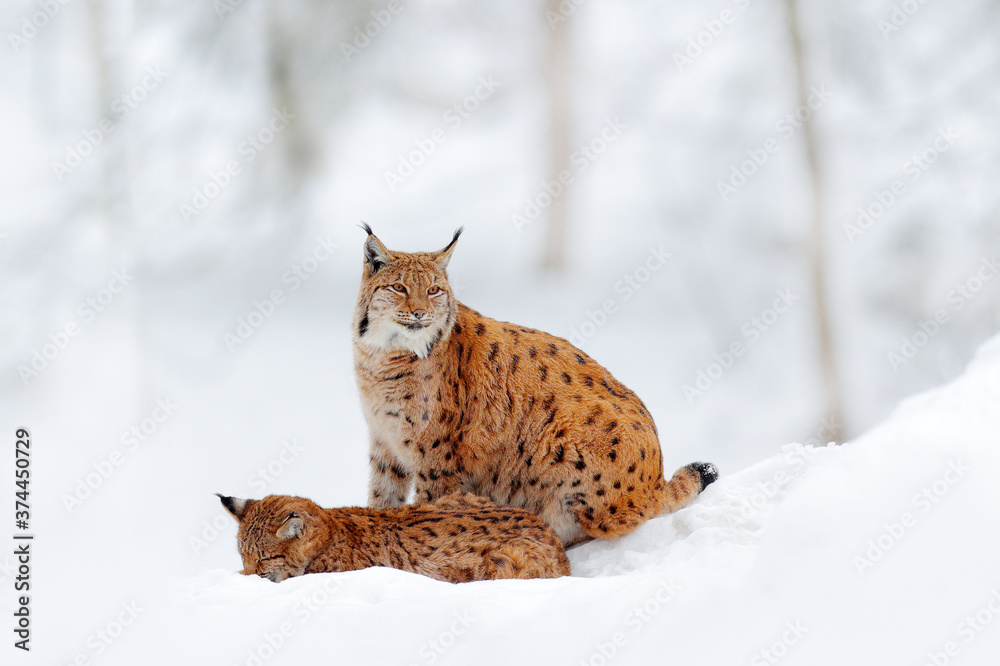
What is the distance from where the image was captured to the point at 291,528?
5.06 metres

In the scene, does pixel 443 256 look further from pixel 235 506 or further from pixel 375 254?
pixel 235 506

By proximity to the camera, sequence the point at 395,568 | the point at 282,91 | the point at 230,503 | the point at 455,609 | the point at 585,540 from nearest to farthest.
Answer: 1. the point at 455,609
2. the point at 395,568
3. the point at 230,503
4. the point at 585,540
5. the point at 282,91

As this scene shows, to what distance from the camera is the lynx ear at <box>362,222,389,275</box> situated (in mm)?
5598

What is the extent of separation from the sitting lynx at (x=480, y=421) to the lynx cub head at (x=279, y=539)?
27.3 inches

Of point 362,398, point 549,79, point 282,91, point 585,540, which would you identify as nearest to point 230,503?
point 362,398

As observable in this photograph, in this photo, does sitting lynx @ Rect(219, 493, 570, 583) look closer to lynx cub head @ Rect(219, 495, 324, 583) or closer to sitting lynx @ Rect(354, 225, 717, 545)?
lynx cub head @ Rect(219, 495, 324, 583)

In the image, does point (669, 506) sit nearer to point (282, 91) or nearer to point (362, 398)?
point (362, 398)

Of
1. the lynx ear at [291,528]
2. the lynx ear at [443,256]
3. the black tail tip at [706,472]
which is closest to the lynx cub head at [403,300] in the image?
the lynx ear at [443,256]

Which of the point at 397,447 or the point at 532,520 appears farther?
the point at 397,447

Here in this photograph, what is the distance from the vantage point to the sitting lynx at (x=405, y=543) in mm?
5039

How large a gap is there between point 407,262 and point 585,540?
1.80 metres

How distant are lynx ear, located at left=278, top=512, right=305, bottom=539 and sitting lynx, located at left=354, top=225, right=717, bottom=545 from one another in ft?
2.44

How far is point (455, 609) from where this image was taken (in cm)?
429

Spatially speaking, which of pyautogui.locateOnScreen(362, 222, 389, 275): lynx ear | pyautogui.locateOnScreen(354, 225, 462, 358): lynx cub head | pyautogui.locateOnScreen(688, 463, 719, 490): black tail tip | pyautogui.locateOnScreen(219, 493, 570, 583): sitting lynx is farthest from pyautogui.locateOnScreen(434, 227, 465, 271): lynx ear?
pyautogui.locateOnScreen(688, 463, 719, 490): black tail tip
